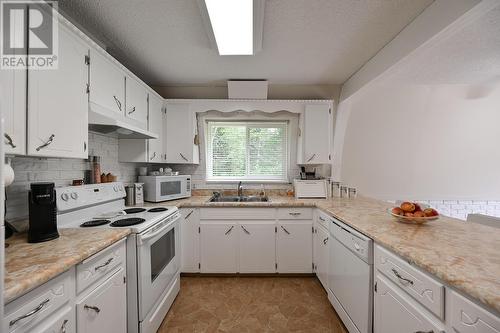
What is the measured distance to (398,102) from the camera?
2.46 meters

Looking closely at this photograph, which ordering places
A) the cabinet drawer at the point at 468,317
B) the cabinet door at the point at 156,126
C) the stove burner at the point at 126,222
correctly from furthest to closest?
the cabinet door at the point at 156,126, the stove burner at the point at 126,222, the cabinet drawer at the point at 468,317

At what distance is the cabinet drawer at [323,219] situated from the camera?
2094mm

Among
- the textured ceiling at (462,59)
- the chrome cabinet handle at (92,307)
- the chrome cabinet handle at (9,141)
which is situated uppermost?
the textured ceiling at (462,59)

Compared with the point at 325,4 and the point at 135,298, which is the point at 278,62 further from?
the point at 135,298

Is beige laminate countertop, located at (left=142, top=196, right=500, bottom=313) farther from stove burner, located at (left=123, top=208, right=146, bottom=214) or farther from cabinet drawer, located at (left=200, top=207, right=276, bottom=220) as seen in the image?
stove burner, located at (left=123, top=208, right=146, bottom=214)

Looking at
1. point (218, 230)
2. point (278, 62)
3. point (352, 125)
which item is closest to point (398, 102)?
point (352, 125)

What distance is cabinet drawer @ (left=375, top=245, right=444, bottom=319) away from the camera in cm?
86

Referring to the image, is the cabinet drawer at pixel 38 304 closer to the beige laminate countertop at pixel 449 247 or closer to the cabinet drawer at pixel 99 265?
the cabinet drawer at pixel 99 265

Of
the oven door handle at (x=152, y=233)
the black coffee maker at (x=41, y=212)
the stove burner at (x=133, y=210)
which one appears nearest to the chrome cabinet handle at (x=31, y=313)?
the black coffee maker at (x=41, y=212)

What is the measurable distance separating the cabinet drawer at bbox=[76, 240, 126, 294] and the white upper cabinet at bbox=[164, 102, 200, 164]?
1571 millimetres

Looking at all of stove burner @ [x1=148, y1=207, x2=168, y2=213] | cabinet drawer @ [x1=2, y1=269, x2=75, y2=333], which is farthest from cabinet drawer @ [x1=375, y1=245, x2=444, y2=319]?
stove burner @ [x1=148, y1=207, x2=168, y2=213]

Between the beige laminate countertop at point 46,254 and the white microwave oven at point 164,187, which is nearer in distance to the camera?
the beige laminate countertop at point 46,254

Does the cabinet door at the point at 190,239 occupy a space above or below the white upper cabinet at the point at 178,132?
below

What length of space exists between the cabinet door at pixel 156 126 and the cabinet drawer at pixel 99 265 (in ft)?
4.35
